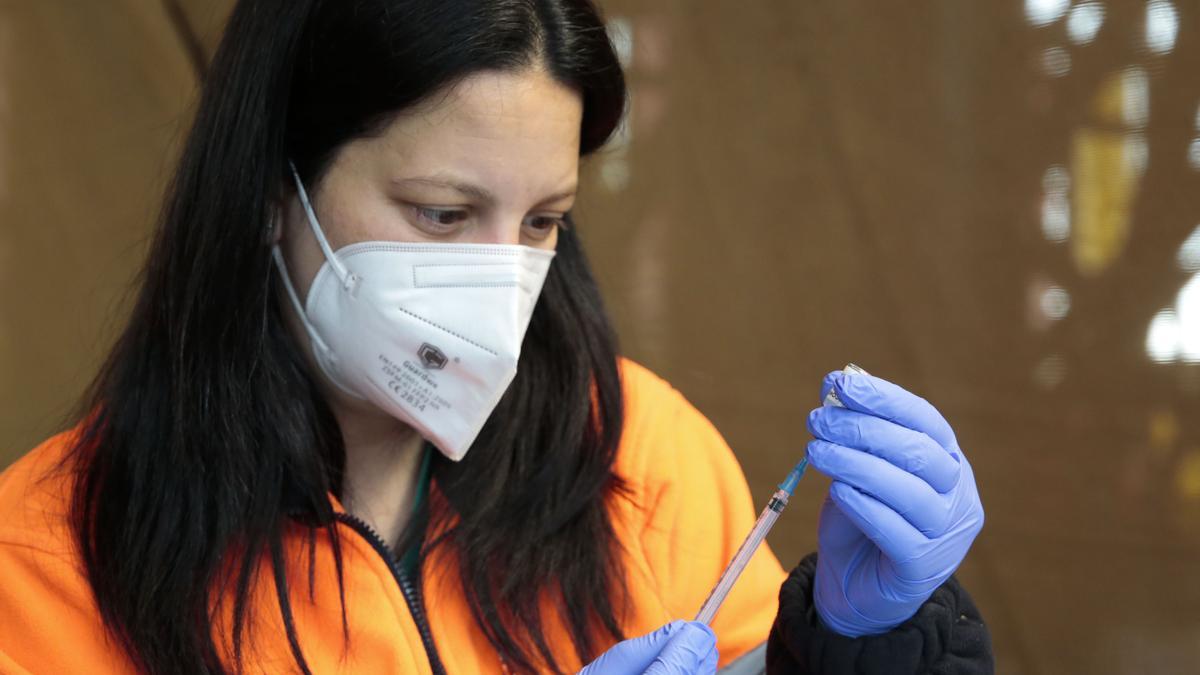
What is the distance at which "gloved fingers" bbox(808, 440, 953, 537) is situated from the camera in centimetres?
115

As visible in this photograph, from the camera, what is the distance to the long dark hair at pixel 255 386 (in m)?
1.29

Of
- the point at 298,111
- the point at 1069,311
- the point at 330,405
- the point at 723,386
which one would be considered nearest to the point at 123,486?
the point at 330,405

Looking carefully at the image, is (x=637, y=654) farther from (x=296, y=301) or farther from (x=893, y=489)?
(x=296, y=301)

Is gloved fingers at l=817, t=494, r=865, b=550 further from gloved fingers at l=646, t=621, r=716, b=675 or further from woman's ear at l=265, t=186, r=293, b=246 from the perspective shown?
woman's ear at l=265, t=186, r=293, b=246

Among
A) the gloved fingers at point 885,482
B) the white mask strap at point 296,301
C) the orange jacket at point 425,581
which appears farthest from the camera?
the white mask strap at point 296,301

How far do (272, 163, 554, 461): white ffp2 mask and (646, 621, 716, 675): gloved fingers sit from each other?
34cm

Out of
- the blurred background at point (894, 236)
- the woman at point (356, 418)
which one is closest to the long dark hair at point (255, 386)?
the woman at point (356, 418)

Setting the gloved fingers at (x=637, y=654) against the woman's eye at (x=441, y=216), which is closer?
the gloved fingers at (x=637, y=654)

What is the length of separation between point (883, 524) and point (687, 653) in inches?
8.5

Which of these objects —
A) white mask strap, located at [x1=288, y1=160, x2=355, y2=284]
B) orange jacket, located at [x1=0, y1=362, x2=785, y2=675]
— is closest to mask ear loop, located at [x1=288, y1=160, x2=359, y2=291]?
white mask strap, located at [x1=288, y1=160, x2=355, y2=284]

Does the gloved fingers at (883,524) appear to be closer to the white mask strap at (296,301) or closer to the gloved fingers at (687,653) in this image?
the gloved fingers at (687,653)

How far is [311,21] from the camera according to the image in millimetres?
1321

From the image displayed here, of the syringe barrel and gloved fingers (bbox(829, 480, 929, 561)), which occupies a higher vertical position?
gloved fingers (bbox(829, 480, 929, 561))

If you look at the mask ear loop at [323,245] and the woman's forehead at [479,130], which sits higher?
the woman's forehead at [479,130]
